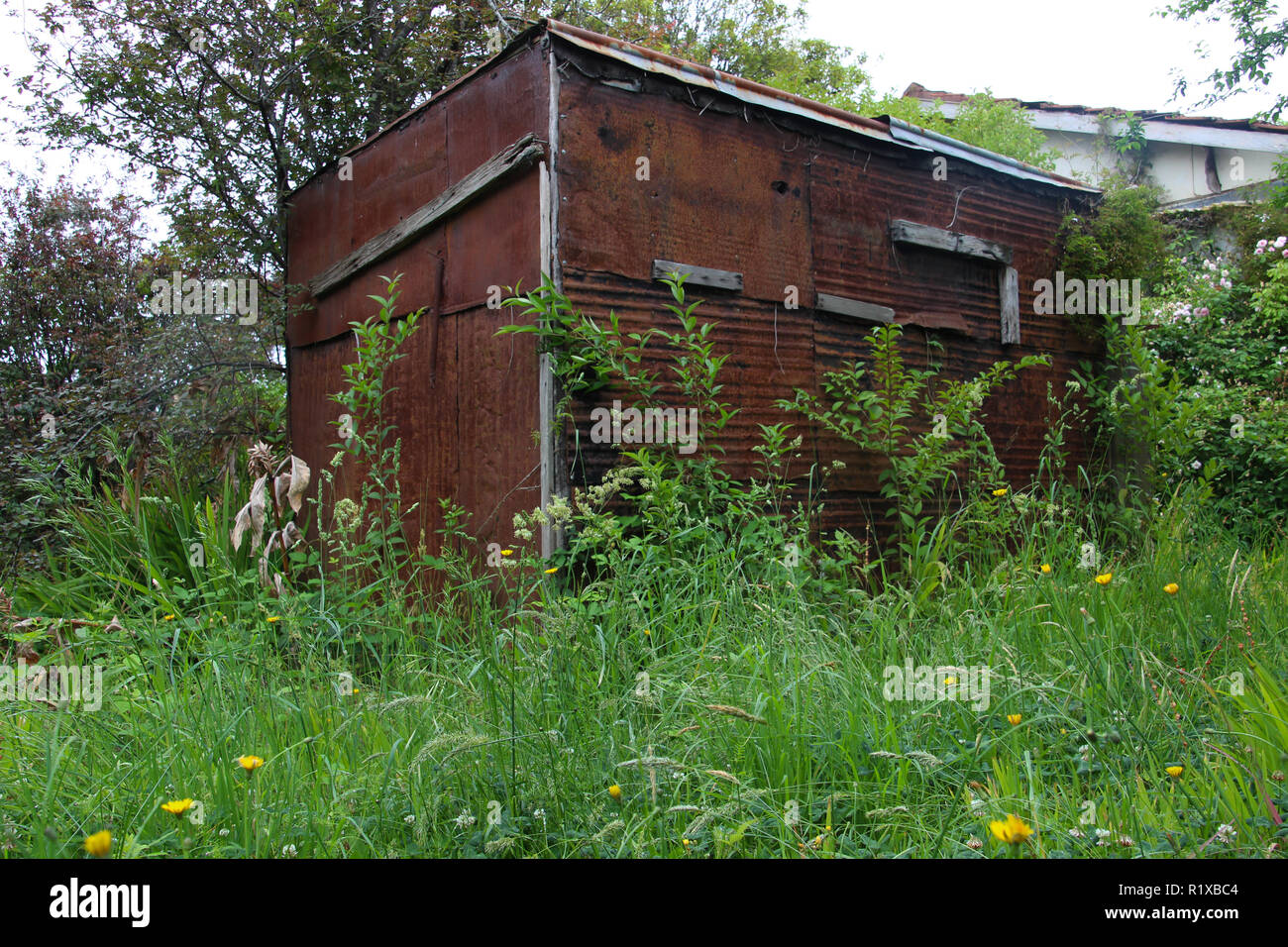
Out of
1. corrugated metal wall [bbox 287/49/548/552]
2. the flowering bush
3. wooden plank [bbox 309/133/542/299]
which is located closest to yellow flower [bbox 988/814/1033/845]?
corrugated metal wall [bbox 287/49/548/552]

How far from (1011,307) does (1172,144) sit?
15387mm

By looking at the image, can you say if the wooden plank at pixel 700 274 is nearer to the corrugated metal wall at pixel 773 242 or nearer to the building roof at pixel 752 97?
the corrugated metal wall at pixel 773 242

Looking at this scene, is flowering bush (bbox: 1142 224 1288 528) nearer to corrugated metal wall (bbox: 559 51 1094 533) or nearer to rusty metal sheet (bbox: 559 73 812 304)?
→ corrugated metal wall (bbox: 559 51 1094 533)

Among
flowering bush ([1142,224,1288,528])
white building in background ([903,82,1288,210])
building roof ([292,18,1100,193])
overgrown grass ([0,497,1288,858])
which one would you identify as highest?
white building in background ([903,82,1288,210])

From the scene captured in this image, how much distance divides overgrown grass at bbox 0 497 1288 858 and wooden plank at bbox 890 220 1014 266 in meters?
3.25

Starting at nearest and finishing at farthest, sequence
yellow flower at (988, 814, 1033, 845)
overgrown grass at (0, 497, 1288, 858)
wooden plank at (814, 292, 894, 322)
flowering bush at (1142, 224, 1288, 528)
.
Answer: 1. yellow flower at (988, 814, 1033, 845)
2. overgrown grass at (0, 497, 1288, 858)
3. wooden plank at (814, 292, 894, 322)
4. flowering bush at (1142, 224, 1288, 528)

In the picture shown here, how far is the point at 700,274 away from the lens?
5078 millimetres

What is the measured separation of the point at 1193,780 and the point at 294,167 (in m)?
8.20

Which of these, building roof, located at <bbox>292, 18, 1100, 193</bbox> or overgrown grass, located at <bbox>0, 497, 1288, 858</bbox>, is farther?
building roof, located at <bbox>292, 18, 1100, 193</bbox>

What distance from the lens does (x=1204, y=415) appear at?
23.3ft

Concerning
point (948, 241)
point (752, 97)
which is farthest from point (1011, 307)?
point (752, 97)

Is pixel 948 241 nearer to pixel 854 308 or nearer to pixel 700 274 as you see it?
pixel 854 308

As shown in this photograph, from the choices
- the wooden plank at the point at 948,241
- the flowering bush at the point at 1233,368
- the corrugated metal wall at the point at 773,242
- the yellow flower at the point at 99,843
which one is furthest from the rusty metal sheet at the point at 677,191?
the yellow flower at the point at 99,843

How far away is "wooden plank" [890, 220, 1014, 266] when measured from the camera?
6.08m
